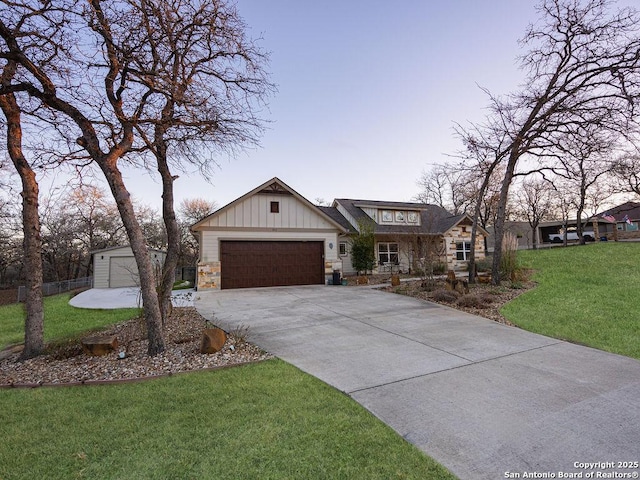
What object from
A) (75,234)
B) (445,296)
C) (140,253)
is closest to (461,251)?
(445,296)

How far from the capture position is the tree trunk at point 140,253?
525 centimetres

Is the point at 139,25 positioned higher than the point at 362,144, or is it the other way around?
the point at 362,144

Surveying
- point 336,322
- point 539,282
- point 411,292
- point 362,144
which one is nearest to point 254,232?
point 362,144

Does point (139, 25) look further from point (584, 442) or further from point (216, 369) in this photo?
point (584, 442)

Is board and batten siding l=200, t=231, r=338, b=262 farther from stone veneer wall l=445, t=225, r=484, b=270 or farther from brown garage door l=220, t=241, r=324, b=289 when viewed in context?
stone veneer wall l=445, t=225, r=484, b=270

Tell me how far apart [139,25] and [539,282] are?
45.1 feet

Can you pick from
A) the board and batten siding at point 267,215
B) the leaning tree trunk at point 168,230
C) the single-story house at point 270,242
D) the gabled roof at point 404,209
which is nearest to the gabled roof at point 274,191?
the single-story house at point 270,242

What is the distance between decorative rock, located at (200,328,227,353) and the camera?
5292 millimetres

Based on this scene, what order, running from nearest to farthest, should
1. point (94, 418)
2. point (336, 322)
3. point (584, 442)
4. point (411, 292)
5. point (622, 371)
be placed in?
point (584, 442)
point (94, 418)
point (622, 371)
point (336, 322)
point (411, 292)

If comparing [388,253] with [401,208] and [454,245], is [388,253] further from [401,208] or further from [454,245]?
[454,245]

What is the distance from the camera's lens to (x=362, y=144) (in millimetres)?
14086

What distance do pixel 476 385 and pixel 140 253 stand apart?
16.9ft

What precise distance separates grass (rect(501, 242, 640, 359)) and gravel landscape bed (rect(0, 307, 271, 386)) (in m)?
5.91

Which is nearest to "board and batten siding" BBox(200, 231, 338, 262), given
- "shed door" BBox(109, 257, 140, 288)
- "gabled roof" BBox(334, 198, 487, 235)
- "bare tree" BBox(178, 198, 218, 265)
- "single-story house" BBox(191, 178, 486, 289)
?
"single-story house" BBox(191, 178, 486, 289)
